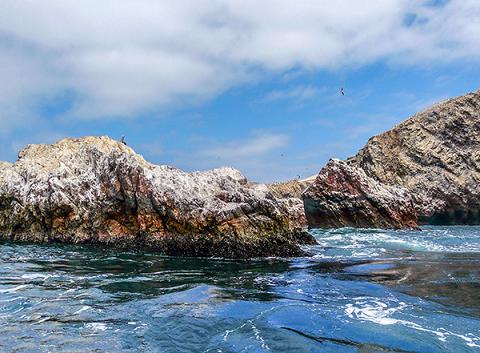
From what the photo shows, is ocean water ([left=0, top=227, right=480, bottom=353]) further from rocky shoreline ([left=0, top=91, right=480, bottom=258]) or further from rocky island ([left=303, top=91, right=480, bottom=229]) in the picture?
rocky island ([left=303, top=91, right=480, bottom=229])

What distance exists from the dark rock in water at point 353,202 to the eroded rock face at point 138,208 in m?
14.5

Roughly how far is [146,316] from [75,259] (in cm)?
1090

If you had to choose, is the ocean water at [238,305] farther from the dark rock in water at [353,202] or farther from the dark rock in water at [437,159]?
the dark rock in water at [437,159]

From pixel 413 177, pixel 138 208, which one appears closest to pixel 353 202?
pixel 138 208

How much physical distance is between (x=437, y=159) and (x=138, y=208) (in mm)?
49871

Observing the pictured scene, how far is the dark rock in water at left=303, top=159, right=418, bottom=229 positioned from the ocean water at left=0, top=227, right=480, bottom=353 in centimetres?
2181

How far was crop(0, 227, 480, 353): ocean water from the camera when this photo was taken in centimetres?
830

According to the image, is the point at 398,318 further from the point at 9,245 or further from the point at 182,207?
the point at 9,245

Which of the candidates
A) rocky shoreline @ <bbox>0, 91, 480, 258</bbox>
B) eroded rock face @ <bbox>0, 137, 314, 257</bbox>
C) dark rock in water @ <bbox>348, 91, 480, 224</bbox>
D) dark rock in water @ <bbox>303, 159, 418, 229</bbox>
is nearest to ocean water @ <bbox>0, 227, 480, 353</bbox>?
eroded rock face @ <bbox>0, 137, 314, 257</bbox>

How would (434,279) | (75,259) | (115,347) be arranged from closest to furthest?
(115,347), (434,279), (75,259)

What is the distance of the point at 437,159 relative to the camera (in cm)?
6241

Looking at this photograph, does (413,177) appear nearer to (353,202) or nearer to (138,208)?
(353,202)

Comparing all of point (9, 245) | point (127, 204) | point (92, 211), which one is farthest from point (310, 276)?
point (9, 245)

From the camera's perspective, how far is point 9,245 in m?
25.0
